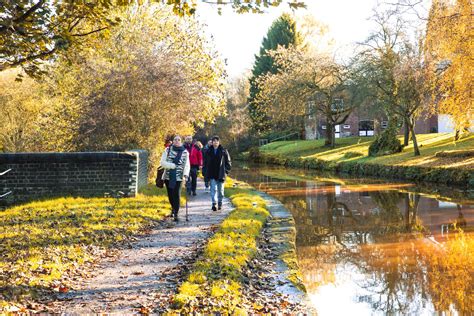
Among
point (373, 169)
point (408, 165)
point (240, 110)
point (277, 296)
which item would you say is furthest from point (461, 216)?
point (240, 110)

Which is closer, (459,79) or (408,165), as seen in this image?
(459,79)

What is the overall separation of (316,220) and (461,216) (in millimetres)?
4022

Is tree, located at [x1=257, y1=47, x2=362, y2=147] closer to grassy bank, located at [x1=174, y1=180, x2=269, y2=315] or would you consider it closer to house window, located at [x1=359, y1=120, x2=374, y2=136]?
house window, located at [x1=359, y1=120, x2=374, y2=136]

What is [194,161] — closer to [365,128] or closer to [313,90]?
[313,90]

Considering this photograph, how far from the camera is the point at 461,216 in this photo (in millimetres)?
14047

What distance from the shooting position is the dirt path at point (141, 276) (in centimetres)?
580

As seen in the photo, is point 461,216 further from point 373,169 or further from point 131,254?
point 373,169

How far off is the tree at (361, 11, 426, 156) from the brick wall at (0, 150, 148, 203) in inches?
792

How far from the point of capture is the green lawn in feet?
87.8

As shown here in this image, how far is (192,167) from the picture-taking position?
57.6 ft

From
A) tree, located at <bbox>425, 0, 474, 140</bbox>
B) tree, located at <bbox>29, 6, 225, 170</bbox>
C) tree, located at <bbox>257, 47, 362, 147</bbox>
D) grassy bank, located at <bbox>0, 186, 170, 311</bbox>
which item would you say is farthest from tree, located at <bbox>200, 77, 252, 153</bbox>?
grassy bank, located at <bbox>0, 186, 170, 311</bbox>

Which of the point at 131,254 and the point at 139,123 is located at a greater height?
the point at 139,123

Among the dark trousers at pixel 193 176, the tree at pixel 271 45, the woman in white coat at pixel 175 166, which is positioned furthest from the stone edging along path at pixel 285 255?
the tree at pixel 271 45

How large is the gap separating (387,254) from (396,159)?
22938 millimetres
